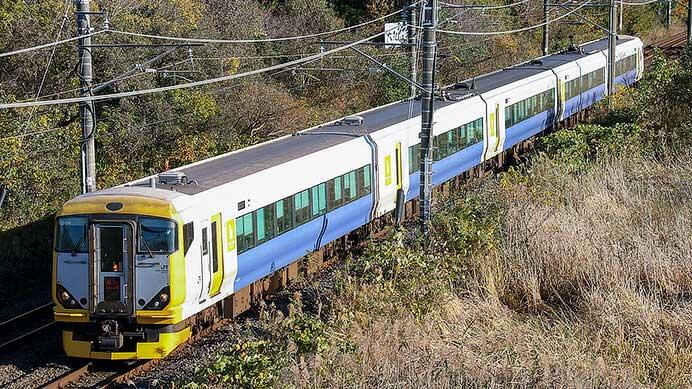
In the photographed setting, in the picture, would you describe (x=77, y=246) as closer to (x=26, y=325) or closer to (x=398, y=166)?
(x=26, y=325)

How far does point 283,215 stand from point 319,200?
1307 mm

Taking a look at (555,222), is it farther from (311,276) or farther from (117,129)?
(117,129)

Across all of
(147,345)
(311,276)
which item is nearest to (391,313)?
(147,345)

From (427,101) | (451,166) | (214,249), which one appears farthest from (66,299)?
(451,166)

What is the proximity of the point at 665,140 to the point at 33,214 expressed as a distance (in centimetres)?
1358

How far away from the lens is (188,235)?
1194 cm

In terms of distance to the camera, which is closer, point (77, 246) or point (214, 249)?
point (77, 246)

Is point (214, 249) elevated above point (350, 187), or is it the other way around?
point (214, 249)

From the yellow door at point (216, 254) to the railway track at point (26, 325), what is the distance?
312 centimetres

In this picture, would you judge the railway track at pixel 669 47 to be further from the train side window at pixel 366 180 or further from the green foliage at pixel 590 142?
the train side window at pixel 366 180

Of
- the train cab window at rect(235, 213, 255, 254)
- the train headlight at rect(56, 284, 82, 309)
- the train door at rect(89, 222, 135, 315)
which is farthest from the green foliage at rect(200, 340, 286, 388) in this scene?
the train cab window at rect(235, 213, 255, 254)

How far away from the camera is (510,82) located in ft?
86.6

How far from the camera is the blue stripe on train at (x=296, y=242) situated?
44.7 ft

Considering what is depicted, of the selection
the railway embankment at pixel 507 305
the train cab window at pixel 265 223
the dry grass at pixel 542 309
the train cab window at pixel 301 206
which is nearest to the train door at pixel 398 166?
the railway embankment at pixel 507 305
